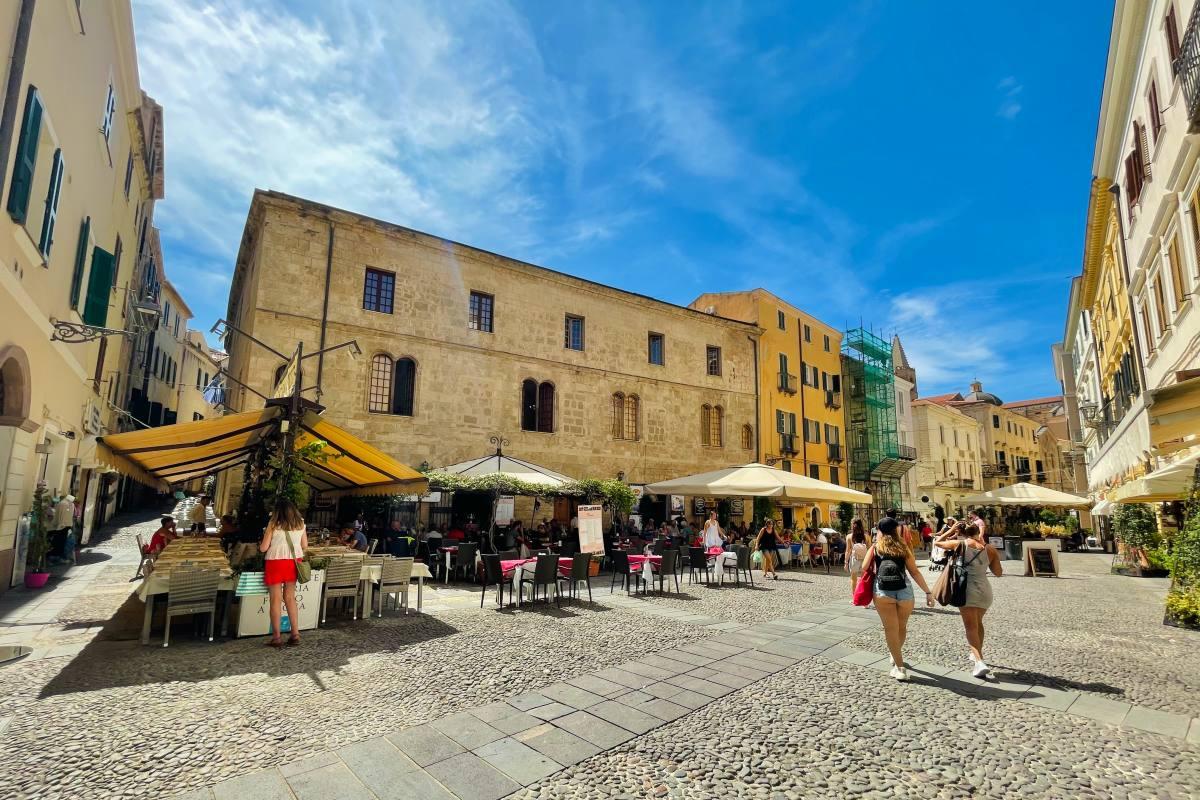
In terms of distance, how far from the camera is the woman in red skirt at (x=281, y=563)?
Result: 20.5ft

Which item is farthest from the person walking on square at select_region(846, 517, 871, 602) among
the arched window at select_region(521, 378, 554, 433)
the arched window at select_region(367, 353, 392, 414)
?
the arched window at select_region(367, 353, 392, 414)

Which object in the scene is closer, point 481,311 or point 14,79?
point 14,79

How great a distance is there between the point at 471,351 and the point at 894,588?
1538 cm

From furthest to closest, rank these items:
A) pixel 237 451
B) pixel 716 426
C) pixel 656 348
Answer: pixel 716 426 → pixel 656 348 → pixel 237 451

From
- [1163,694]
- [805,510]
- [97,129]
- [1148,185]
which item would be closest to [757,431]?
[805,510]

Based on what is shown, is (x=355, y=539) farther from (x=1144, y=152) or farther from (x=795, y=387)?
(x=795, y=387)

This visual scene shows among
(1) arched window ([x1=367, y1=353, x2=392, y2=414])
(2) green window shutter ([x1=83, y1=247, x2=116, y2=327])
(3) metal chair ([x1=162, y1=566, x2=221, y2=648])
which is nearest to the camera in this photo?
(3) metal chair ([x1=162, y1=566, x2=221, y2=648])

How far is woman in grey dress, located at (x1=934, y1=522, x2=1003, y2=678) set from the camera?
5625 mm

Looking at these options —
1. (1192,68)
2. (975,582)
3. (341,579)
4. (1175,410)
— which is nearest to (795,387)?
(1192,68)

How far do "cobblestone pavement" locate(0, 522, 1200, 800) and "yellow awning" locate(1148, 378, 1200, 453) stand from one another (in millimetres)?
2585

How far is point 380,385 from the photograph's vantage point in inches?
678

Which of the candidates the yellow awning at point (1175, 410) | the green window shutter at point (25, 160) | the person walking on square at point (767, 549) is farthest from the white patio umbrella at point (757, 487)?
the green window shutter at point (25, 160)

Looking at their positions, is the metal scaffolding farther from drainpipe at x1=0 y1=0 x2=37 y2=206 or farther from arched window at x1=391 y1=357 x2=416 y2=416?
drainpipe at x1=0 y1=0 x2=37 y2=206

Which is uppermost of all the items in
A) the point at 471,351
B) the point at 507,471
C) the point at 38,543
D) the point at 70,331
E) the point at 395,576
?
the point at 471,351
